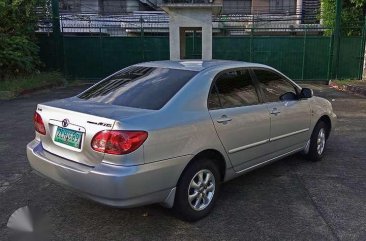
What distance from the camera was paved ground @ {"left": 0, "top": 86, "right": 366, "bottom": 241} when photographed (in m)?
3.59

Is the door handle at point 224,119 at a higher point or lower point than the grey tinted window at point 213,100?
lower

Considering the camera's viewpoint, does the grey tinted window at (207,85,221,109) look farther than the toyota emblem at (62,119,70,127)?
Yes

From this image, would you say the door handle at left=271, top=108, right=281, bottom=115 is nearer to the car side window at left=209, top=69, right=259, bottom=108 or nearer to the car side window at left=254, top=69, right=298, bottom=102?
the car side window at left=254, top=69, right=298, bottom=102

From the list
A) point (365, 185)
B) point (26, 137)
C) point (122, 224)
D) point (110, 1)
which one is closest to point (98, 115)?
point (122, 224)

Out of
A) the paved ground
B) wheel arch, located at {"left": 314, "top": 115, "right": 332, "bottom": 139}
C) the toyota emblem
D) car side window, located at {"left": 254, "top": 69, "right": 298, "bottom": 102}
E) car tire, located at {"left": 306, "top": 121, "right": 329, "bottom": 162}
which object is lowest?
the paved ground

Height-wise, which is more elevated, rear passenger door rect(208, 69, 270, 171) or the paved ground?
rear passenger door rect(208, 69, 270, 171)

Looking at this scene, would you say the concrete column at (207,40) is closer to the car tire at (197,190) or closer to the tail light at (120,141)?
the car tire at (197,190)

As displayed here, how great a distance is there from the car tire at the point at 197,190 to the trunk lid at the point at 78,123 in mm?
750

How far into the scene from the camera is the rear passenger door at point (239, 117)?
3.99 m

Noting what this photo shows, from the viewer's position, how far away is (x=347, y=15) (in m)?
18.9

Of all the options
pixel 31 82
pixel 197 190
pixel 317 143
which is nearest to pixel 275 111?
pixel 317 143

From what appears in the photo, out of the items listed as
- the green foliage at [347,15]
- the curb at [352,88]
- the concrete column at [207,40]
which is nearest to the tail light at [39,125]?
the concrete column at [207,40]

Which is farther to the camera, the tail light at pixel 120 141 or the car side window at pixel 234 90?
the car side window at pixel 234 90

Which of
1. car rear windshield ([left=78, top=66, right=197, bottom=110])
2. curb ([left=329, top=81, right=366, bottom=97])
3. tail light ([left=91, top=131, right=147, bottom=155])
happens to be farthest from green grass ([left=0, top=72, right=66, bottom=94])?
curb ([left=329, top=81, right=366, bottom=97])
